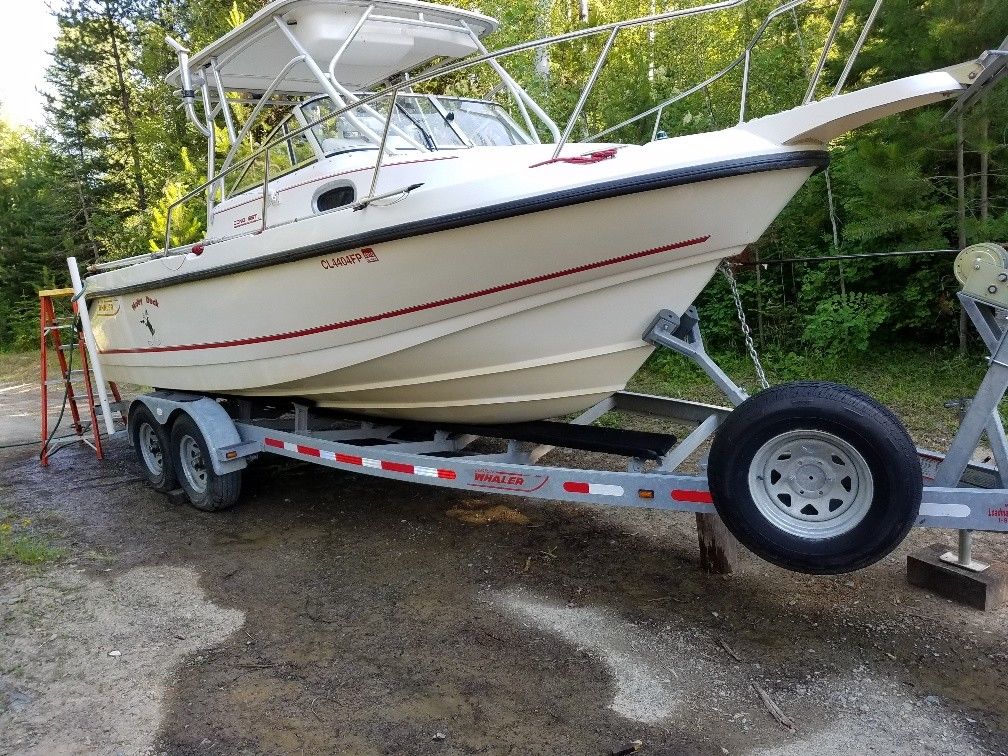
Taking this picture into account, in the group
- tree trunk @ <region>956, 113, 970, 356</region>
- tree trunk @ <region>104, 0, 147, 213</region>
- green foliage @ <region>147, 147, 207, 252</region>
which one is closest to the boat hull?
tree trunk @ <region>956, 113, 970, 356</region>

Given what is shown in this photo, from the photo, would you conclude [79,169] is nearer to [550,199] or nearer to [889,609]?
[550,199]

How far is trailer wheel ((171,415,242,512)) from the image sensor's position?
457cm

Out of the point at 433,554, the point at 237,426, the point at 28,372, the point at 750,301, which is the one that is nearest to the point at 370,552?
the point at 433,554

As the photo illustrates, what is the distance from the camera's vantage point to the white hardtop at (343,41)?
411cm

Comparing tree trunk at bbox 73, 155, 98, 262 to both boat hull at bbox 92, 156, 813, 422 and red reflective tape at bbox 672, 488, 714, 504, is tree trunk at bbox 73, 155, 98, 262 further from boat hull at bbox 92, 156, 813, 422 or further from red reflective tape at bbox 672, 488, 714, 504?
red reflective tape at bbox 672, 488, 714, 504

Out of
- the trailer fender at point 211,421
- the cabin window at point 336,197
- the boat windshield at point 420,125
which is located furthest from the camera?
the trailer fender at point 211,421

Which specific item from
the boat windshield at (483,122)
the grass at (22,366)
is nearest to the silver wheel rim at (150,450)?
the boat windshield at (483,122)

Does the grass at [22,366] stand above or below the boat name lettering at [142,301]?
below

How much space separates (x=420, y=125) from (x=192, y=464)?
2704 millimetres

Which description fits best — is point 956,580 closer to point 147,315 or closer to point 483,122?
point 483,122

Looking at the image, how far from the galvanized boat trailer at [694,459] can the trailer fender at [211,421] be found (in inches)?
0.4

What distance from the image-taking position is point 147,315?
196 inches

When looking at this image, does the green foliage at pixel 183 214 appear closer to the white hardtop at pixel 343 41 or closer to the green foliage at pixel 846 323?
the white hardtop at pixel 343 41

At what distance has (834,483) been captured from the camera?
2654 millimetres
